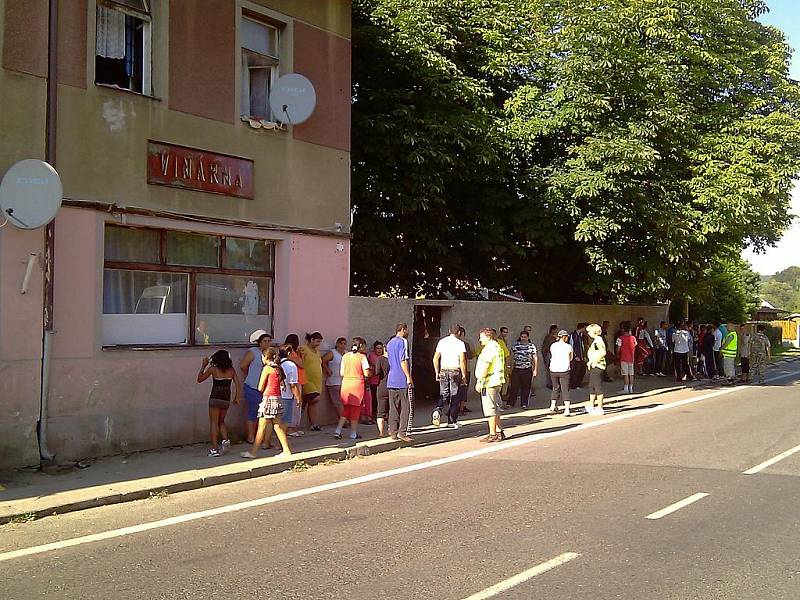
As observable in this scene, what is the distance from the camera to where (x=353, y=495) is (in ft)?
29.7

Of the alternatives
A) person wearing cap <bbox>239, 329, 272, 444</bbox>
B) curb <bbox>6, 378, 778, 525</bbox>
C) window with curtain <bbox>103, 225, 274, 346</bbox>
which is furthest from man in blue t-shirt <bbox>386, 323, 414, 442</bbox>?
window with curtain <bbox>103, 225, 274, 346</bbox>

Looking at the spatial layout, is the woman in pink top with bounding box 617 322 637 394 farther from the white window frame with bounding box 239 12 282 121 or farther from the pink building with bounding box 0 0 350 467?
the white window frame with bounding box 239 12 282 121

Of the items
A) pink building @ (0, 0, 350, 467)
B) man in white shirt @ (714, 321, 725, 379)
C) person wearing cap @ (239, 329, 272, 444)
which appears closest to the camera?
pink building @ (0, 0, 350, 467)

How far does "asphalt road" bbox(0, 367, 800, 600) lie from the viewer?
225 inches

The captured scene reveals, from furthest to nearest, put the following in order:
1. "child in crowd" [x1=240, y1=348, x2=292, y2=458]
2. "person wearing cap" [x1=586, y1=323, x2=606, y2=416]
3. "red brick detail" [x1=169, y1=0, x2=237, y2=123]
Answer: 1. "person wearing cap" [x1=586, y1=323, x2=606, y2=416]
2. "red brick detail" [x1=169, y1=0, x2=237, y2=123]
3. "child in crowd" [x1=240, y1=348, x2=292, y2=458]

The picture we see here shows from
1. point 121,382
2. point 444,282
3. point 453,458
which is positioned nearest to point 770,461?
point 453,458

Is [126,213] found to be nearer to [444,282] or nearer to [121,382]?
[121,382]

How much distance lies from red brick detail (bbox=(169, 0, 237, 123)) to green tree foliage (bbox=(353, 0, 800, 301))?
4.44 m

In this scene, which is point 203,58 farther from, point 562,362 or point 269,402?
point 562,362

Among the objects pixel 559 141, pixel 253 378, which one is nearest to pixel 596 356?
pixel 559 141

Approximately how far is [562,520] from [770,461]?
181 inches

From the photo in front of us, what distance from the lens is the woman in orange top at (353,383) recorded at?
12547 millimetres

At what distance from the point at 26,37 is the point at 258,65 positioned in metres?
4.07

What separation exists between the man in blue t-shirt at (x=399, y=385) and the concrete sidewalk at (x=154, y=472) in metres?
0.28
